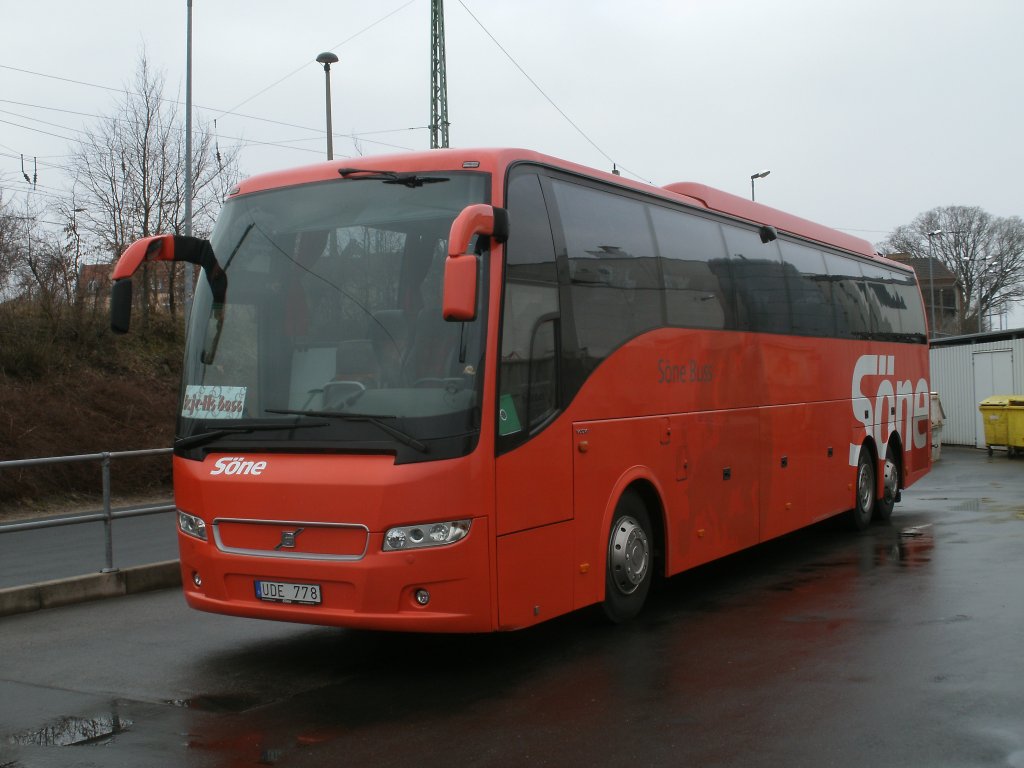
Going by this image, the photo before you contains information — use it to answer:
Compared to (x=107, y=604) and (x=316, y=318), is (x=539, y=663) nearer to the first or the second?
(x=316, y=318)

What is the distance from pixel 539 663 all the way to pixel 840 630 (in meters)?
2.34

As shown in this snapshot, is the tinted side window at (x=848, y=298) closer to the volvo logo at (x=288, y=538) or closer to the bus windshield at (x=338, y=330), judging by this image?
the bus windshield at (x=338, y=330)

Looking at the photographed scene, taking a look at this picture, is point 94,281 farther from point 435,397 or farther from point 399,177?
point 435,397

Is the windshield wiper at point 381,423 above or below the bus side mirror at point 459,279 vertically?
below

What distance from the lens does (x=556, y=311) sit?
7.62 m

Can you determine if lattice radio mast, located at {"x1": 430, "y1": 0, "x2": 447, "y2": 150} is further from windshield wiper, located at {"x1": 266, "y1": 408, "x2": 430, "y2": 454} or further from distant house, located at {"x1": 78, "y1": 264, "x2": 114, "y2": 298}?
windshield wiper, located at {"x1": 266, "y1": 408, "x2": 430, "y2": 454}

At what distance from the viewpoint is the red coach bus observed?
6.66 metres

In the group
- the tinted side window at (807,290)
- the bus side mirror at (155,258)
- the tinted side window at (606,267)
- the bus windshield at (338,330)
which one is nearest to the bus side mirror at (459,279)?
the bus windshield at (338,330)

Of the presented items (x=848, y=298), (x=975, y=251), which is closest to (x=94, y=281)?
(x=848, y=298)

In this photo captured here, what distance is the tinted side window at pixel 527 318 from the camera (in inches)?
278

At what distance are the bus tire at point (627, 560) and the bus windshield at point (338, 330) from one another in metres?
2.08

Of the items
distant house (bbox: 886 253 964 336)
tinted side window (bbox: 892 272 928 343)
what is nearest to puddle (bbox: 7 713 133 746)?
tinted side window (bbox: 892 272 928 343)

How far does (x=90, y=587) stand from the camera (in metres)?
9.98

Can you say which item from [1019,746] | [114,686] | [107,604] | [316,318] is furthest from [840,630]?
[107,604]
